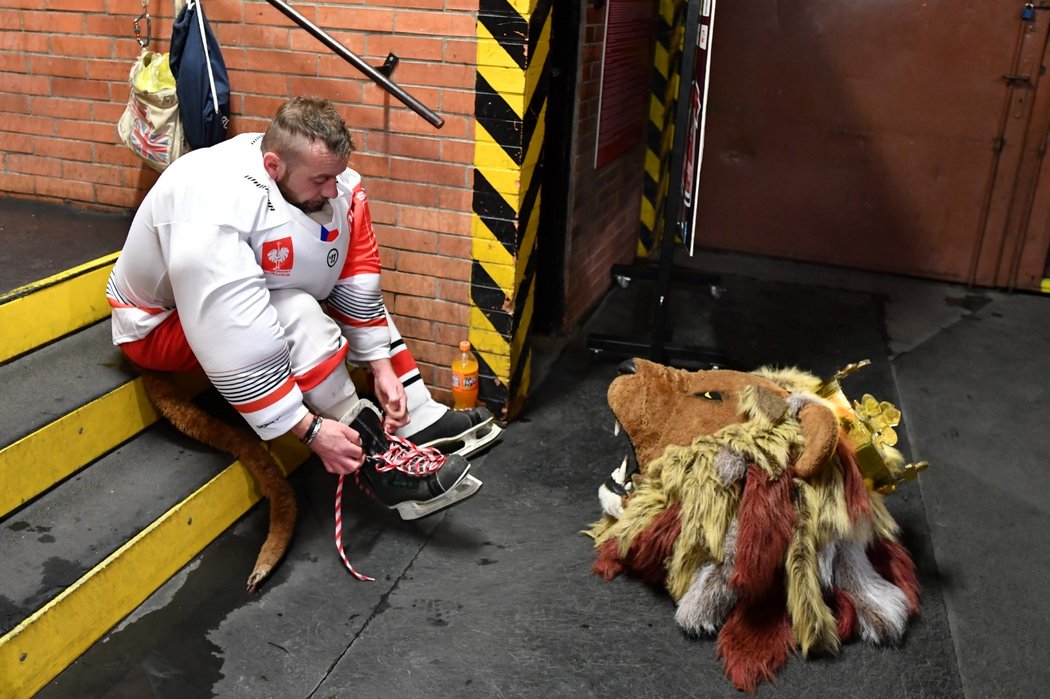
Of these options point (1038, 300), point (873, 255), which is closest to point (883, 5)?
point (873, 255)

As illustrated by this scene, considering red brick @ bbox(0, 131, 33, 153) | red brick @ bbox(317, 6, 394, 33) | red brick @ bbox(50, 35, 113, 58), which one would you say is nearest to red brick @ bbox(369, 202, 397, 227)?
red brick @ bbox(317, 6, 394, 33)

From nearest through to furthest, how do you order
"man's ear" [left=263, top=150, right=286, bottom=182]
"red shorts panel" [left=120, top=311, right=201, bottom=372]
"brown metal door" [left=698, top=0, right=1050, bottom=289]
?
"man's ear" [left=263, top=150, right=286, bottom=182], "red shorts panel" [left=120, top=311, right=201, bottom=372], "brown metal door" [left=698, top=0, right=1050, bottom=289]

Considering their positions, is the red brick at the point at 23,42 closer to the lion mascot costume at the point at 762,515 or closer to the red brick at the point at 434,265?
the red brick at the point at 434,265

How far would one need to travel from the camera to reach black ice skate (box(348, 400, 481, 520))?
3057mm

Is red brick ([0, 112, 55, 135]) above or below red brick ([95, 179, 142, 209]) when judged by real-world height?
above

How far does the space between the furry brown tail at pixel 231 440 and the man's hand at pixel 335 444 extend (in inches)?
11.9

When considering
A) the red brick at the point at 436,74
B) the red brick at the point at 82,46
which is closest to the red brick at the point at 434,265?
the red brick at the point at 436,74

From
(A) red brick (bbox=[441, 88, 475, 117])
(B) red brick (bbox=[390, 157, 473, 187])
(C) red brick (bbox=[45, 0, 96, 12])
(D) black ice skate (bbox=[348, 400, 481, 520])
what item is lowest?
(D) black ice skate (bbox=[348, 400, 481, 520])

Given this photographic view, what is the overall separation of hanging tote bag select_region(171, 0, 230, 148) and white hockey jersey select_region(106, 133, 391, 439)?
2.36ft

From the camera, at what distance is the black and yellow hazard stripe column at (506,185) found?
3.34 meters

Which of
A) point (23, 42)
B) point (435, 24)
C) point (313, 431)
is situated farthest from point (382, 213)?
point (23, 42)

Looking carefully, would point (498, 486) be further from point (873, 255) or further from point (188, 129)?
point (873, 255)

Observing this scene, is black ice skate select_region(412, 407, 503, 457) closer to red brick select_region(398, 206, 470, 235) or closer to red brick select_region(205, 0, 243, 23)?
red brick select_region(398, 206, 470, 235)

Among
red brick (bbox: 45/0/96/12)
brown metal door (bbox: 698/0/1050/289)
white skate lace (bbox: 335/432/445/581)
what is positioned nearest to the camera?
white skate lace (bbox: 335/432/445/581)
